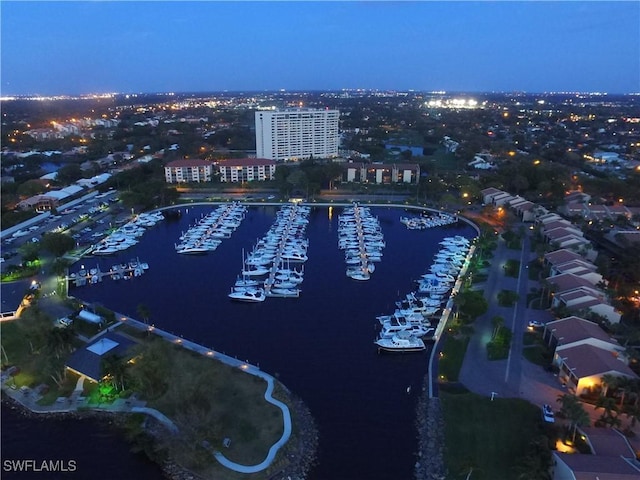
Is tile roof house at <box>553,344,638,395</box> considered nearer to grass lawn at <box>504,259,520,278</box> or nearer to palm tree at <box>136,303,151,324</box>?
grass lawn at <box>504,259,520,278</box>

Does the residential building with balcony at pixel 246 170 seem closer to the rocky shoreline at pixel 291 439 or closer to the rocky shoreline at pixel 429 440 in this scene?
the rocky shoreline at pixel 291 439

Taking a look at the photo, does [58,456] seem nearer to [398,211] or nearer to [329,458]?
[329,458]

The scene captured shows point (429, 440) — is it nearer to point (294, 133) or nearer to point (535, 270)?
point (535, 270)

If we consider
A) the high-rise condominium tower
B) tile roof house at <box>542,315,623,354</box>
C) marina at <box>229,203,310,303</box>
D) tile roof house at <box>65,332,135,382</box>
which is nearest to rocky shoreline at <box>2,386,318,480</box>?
tile roof house at <box>65,332,135,382</box>

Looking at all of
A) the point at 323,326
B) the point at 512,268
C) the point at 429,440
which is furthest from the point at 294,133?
the point at 429,440

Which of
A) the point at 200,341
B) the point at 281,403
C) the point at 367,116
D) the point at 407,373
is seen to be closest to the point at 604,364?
the point at 407,373
